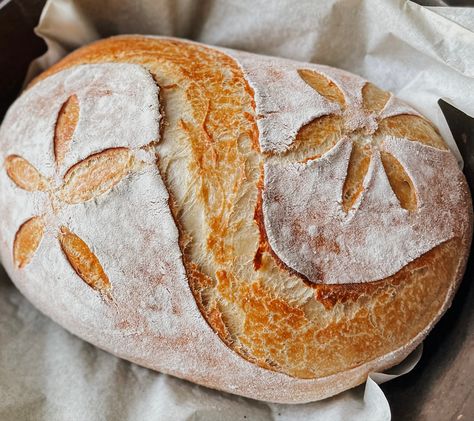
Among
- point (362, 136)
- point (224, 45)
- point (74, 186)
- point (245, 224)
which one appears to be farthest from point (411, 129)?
point (74, 186)

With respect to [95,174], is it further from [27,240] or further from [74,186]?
[27,240]

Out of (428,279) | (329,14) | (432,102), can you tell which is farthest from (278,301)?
(329,14)

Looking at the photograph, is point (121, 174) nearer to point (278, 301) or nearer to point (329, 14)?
point (278, 301)

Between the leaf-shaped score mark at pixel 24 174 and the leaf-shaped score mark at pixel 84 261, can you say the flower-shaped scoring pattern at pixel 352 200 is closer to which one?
the leaf-shaped score mark at pixel 84 261

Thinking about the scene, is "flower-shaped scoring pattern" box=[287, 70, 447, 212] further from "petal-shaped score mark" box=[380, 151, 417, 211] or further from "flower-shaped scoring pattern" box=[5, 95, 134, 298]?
"flower-shaped scoring pattern" box=[5, 95, 134, 298]

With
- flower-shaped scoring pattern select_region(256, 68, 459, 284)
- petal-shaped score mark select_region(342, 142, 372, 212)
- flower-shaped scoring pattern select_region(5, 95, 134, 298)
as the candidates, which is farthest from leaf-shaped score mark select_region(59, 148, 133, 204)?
petal-shaped score mark select_region(342, 142, 372, 212)

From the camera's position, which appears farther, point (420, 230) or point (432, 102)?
point (432, 102)

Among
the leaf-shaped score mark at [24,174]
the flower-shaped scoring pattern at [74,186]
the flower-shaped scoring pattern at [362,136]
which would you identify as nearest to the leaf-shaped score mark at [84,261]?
the flower-shaped scoring pattern at [74,186]
